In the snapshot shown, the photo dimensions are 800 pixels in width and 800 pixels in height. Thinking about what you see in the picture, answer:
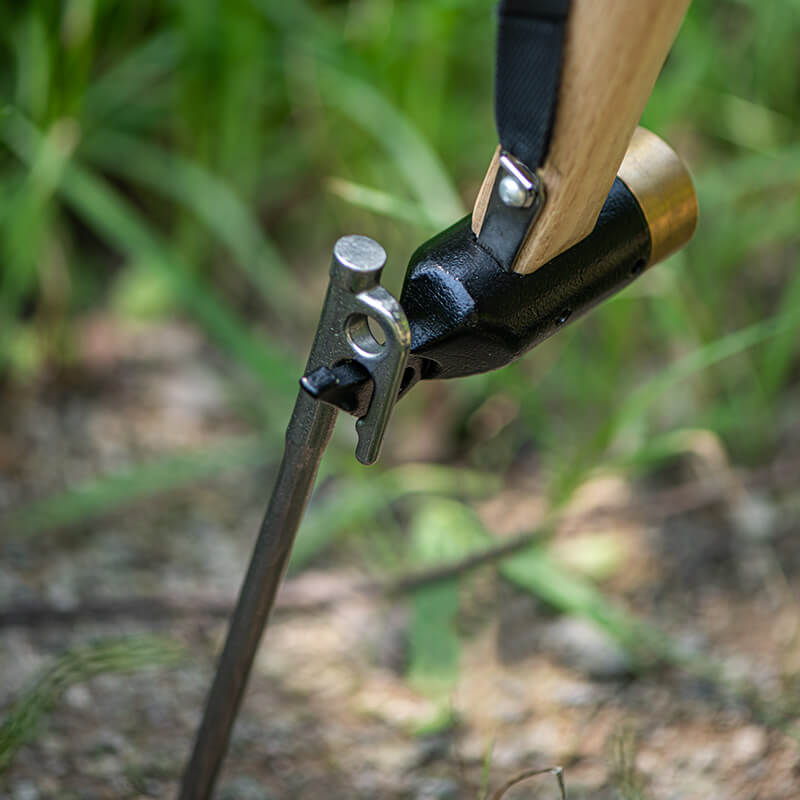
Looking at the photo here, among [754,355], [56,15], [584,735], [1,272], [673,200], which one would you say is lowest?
[584,735]

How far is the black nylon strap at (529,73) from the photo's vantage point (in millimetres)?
347

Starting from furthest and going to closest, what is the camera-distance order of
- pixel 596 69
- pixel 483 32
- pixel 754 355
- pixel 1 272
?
pixel 483 32 → pixel 1 272 → pixel 754 355 → pixel 596 69

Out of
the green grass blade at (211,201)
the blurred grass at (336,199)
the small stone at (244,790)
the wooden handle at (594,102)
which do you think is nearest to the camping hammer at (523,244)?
the wooden handle at (594,102)

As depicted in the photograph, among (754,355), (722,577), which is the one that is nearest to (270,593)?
(722,577)

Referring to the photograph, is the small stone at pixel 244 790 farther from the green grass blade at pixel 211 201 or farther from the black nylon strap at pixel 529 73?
the green grass blade at pixel 211 201

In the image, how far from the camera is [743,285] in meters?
1.17

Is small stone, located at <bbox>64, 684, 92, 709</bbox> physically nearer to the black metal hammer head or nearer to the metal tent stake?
the metal tent stake

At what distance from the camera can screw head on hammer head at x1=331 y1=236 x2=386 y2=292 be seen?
0.38 meters

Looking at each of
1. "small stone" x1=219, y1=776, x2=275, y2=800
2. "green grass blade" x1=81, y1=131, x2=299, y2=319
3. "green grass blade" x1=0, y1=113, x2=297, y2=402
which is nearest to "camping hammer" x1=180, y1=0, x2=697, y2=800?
"small stone" x1=219, y1=776, x2=275, y2=800

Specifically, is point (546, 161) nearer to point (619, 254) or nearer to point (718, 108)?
point (619, 254)

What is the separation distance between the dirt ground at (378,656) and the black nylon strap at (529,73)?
384 mm

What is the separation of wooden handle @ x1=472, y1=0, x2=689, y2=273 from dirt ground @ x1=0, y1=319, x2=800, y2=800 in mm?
350

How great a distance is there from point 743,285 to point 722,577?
0.46m

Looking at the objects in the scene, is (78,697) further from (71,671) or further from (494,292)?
(494,292)
